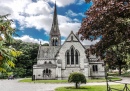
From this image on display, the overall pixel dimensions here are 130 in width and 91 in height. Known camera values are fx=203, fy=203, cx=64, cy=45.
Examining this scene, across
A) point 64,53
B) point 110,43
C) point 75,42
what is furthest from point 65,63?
point 110,43

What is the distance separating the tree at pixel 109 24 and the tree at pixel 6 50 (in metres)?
6.58

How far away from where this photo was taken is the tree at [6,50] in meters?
4.44

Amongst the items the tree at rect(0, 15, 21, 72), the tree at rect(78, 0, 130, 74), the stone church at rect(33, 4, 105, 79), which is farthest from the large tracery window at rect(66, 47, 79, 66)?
the tree at rect(0, 15, 21, 72)

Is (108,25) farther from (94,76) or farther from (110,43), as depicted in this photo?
(94,76)

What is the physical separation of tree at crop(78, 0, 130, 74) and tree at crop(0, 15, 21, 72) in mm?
6581

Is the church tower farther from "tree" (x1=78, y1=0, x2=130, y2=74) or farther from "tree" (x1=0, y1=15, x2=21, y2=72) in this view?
"tree" (x1=0, y1=15, x2=21, y2=72)

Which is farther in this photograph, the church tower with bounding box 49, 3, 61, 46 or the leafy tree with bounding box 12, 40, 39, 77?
the church tower with bounding box 49, 3, 61, 46

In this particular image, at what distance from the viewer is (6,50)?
14.5 ft

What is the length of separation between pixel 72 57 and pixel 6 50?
51.7m

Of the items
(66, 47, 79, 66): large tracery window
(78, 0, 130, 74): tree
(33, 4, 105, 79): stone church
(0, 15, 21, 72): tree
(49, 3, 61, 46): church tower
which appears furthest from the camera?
(49, 3, 61, 46): church tower

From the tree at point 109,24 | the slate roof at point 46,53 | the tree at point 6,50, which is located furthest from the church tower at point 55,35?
the tree at point 6,50

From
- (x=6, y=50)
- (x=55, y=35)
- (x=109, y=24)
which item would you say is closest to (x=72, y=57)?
(x=55, y=35)

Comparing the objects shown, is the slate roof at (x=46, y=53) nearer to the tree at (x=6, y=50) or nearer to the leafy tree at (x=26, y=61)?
the leafy tree at (x=26, y=61)

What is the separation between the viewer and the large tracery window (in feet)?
182
